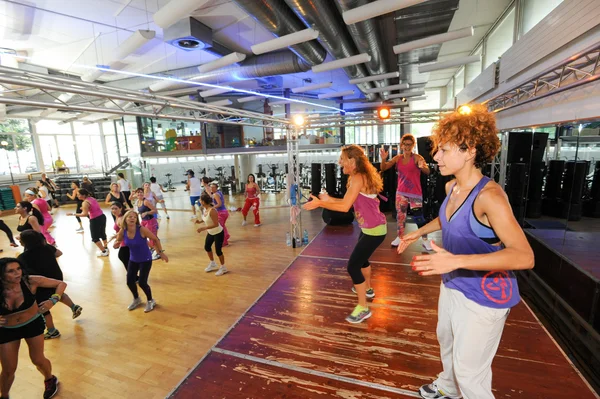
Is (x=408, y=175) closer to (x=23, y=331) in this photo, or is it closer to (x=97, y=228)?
(x=23, y=331)

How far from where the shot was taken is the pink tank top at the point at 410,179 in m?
3.86

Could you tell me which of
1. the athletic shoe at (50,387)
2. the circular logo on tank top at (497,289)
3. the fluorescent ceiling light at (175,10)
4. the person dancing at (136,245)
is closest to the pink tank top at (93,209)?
the person dancing at (136,245)

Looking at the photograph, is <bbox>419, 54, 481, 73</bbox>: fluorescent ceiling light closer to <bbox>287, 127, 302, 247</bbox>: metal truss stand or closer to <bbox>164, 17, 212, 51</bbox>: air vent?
<bbox>287, 127, 302, 247</bbox>: metal truss stand

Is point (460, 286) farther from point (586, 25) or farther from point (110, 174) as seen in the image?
point (110, 174)

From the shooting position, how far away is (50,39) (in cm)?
706

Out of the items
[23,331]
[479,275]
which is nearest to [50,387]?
[23,331]

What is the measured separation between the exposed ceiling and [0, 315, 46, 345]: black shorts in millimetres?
4029

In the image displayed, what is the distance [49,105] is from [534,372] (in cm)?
554

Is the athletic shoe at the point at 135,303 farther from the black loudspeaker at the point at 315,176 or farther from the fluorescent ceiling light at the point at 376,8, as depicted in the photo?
the black loudspeaker at the point at 315,176

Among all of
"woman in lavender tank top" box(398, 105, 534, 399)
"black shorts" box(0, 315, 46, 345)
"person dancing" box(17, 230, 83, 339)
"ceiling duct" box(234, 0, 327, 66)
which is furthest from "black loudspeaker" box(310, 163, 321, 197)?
"woman in lavender tank top" box(398, 105, 534, 399)

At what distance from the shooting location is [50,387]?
2.28 metres

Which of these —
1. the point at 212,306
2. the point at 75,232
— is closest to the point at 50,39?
the point at 75,232

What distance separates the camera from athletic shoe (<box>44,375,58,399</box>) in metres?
2.25

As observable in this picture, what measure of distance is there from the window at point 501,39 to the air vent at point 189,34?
22.2ft
